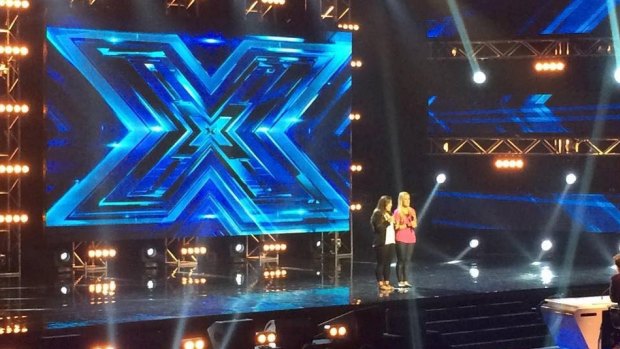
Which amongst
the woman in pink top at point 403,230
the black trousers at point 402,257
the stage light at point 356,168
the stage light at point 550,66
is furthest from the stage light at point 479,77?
the black trousers at point 402,257

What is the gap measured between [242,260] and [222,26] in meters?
4.21

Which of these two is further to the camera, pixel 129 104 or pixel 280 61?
pixel 280 61

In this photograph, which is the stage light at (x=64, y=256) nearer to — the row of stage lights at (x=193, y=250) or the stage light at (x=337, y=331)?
the row of stage lights at (x=193, y=250)

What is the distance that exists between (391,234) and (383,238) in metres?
0.15

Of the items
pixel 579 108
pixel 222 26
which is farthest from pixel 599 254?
pixel 222 26

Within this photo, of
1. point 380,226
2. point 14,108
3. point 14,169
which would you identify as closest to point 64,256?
point 14,169

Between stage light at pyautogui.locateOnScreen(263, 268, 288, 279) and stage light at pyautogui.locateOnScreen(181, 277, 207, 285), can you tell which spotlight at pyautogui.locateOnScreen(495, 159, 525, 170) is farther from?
stage light at pyautogui.locateOnScreen(181, 277, 207, 285)

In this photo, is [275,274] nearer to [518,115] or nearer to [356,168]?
[356,168]

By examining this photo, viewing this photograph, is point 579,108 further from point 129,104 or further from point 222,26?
point 129,104

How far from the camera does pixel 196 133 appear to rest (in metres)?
16.2

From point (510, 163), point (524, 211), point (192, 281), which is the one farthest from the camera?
point (524, 211)

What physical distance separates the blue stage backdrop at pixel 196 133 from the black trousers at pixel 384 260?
3.32m

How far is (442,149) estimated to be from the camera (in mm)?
19609

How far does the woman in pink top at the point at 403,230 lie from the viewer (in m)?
13.8
